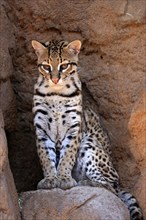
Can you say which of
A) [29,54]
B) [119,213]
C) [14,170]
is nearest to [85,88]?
[29,54]

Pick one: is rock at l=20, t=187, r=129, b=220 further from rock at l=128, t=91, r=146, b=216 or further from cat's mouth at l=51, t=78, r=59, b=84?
cat's mouth at l=51, t=78, r=59, b=84

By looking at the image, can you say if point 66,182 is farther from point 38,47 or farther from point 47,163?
point 38,47

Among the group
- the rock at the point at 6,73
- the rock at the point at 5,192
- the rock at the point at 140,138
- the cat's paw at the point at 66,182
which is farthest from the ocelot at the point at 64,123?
the rock at the point at 5,192

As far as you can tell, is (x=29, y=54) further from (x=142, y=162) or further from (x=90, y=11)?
(x=142, y=162)

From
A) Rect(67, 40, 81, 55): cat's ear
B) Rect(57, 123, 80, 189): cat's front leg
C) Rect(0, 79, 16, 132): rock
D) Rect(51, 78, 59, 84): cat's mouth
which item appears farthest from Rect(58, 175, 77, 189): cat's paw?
Rect(67, 40, 81, 55): cat's ear

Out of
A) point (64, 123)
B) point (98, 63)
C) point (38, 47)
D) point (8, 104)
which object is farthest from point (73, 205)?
point (98, 63)
